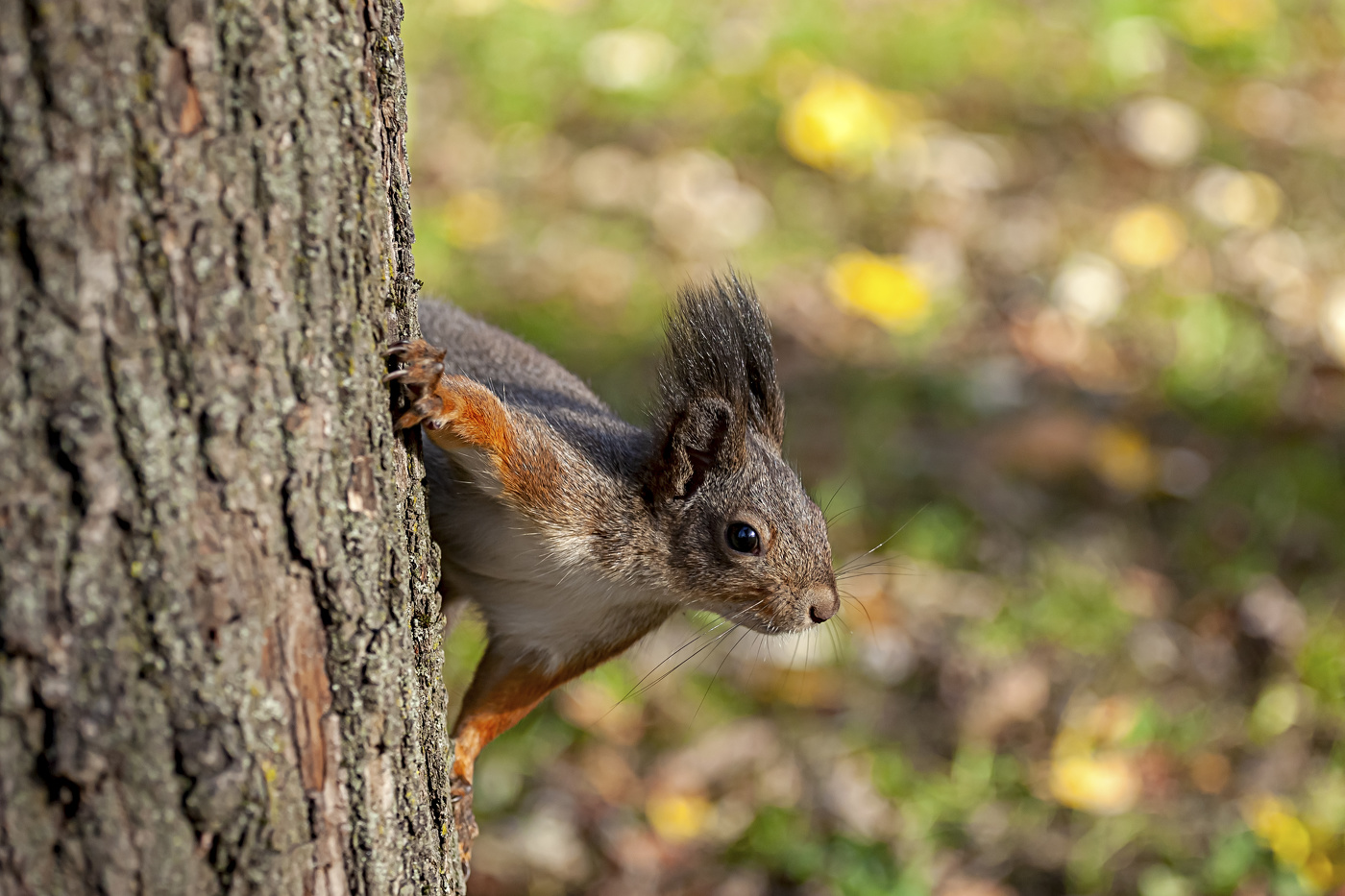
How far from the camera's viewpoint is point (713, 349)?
1810mm

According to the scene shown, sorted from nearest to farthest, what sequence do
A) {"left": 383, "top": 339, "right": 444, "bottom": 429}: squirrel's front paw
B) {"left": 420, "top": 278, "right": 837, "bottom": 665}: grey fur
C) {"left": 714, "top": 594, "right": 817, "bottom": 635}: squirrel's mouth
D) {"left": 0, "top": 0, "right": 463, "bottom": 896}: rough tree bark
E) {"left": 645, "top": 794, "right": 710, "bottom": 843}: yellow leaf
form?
{"left": 0, "top": 0, "right": 463, "bottom": 896}: rough tree bark, {"left": 383, "top": 339, "right": 444, "bottom": 429}: squirrel's front paw, {"left": 420, "top": 278, "right": 837, "bottom": 665}: grey fur, {"left": 714, "top": 594, "right": 817, "bottom": 635}: squirrel's mouth, {"left": 645, "top": 794, "right": 710, "bottom": 843}: yellow leaf

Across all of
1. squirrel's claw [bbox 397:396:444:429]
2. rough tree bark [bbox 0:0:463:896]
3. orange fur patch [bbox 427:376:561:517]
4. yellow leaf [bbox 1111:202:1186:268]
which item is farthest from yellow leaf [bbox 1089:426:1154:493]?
rough tree bark [bbox 0:0:463:896]

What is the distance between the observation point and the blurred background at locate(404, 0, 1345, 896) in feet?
7.87

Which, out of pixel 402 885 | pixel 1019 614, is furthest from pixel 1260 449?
pixel 402 885

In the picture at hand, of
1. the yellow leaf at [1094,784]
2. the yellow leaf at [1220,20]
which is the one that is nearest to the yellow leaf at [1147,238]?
the yellow leaf at [1220,20]

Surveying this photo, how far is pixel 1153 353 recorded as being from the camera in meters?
3.66

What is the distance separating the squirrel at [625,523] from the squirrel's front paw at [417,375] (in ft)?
1.22

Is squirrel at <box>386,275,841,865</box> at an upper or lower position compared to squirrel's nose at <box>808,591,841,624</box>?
upper

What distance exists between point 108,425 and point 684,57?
3.54 meters

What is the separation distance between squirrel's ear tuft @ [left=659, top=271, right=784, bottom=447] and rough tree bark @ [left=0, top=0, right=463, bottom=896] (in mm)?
651

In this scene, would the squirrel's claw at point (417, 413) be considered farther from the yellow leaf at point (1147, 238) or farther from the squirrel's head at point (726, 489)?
the yellow leaf at point (1147, 238)

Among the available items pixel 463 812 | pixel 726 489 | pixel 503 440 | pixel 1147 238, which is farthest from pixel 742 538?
pixel 1147 238

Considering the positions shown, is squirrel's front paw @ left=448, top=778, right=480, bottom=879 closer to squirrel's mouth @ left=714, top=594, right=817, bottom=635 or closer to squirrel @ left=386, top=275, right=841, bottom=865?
squirrel @ left=386, top=275, right=841, bottom=865

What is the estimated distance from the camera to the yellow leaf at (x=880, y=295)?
144 inches
